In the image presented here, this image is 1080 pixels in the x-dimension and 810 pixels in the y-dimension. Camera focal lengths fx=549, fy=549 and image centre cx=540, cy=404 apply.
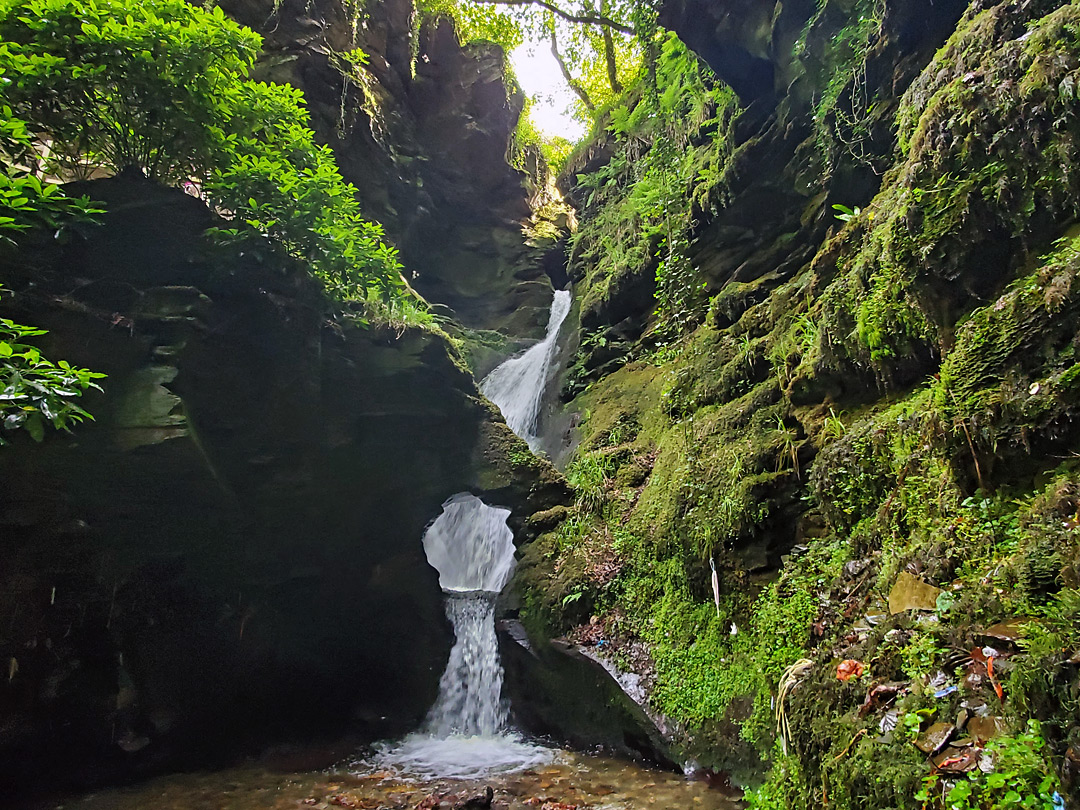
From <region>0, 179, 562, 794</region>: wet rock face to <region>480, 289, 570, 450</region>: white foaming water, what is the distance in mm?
3496

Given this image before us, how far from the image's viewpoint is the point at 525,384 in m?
13.8

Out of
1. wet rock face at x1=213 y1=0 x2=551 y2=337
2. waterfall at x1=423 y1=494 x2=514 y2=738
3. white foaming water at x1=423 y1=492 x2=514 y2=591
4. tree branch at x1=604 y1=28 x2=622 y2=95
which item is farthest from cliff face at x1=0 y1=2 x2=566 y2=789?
tree branch at x1=604 y1=28 x2=622 y2=95

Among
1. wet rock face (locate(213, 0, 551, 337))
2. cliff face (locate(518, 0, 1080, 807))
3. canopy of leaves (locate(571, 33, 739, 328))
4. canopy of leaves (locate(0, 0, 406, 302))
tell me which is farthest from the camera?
wet rock face (locate(213, 0, 551, 337))

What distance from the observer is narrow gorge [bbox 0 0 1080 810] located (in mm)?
3086

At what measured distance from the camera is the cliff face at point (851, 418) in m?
2.65

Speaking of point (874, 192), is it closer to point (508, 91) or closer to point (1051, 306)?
point (1051, 306)

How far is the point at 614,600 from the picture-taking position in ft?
22.4

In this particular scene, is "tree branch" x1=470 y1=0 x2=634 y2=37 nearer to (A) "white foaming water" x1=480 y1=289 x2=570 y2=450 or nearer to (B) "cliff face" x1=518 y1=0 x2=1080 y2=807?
(B) "cliff face" x1=518 y1=0 x2=1080 y2=807

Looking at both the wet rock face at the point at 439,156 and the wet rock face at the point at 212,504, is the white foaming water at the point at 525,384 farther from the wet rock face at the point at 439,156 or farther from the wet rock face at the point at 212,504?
the wet rock face at the point at 212,504

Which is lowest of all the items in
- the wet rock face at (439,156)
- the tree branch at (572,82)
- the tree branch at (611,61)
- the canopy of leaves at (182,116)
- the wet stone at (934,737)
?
the wet stone at (934,737)

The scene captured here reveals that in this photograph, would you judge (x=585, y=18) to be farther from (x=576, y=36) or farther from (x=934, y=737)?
(x=934, y=737)

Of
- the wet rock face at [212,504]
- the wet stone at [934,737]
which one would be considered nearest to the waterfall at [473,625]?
the wet rock face at [212,504]

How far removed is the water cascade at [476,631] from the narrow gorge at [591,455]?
3.4 inches

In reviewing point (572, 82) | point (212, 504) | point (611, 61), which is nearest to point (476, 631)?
point (212, 504)
